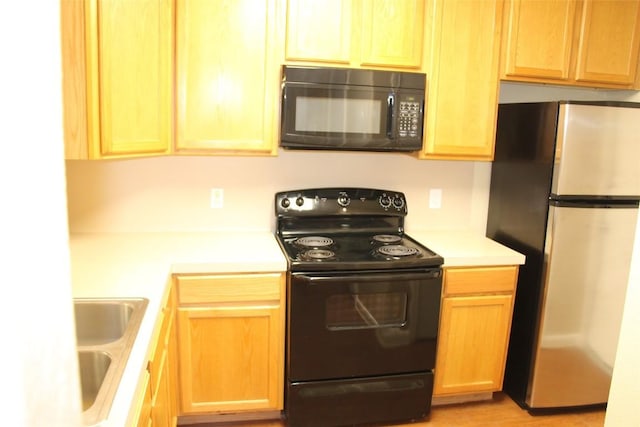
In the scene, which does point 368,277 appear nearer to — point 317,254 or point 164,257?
point 317,254

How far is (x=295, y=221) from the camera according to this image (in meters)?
2.52

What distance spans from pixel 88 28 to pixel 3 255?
1.17 metres

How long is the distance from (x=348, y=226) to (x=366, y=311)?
1.82ft

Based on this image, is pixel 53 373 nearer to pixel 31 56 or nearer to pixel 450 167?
pixel 31 56

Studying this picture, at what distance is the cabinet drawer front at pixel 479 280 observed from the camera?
2270 mm

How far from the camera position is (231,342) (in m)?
2.12

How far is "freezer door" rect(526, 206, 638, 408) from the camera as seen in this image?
227cm

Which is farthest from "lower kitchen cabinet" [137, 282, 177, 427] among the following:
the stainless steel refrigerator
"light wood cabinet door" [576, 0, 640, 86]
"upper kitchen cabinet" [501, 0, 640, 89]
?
"light wood cabinet door" [576, 0, 640, 86]

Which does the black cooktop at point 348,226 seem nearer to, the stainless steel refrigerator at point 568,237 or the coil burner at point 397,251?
the coil burner at point 397,251

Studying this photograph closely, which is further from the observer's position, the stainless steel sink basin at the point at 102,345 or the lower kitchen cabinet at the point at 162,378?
the lower kitchen cabinet at the point at 162,378

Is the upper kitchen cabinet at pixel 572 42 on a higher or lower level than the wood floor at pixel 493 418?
higher

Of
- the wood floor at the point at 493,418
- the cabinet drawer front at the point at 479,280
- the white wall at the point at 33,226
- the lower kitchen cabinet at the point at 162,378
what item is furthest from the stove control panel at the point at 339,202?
the white wall at the point at 33,226

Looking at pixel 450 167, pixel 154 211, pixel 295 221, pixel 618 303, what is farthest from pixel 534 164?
pixel 154 211

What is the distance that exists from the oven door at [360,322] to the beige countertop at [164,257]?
18 cm
